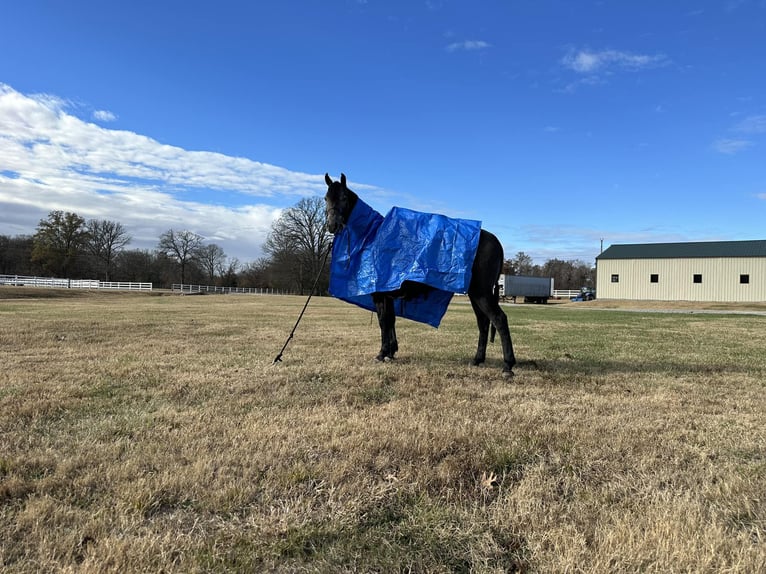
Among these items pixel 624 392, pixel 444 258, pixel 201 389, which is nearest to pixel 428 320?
pixel 444 258

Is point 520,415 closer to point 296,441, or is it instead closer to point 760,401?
point 296,441

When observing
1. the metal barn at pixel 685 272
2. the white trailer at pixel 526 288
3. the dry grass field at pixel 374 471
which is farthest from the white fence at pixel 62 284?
the dry grass field at pixel 374 471

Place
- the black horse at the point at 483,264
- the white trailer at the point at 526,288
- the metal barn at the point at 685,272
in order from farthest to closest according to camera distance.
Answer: the white trailer at the point at 526,288 → the metal barn at the point at 685,272 → the black horse at the point at 483,264

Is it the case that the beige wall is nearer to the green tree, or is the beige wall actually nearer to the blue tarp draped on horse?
the blue tarp draped on horse

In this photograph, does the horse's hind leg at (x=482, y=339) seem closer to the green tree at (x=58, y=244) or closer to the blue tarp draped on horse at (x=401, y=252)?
the blue tarp draped on horse at (x=401, y=252)

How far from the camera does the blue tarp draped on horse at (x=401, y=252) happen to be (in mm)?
6449

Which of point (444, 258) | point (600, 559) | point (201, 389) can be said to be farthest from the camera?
point (444, 258)

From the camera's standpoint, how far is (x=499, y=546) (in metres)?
2.28

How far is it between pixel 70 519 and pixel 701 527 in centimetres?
325

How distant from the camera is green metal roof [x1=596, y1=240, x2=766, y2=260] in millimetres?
45312

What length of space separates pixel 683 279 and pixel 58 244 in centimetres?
8445

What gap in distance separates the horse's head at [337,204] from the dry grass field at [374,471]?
86.4 inches

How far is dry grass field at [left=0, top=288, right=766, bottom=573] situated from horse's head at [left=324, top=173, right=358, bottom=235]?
7.20 ft

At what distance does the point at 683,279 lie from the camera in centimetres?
4716
